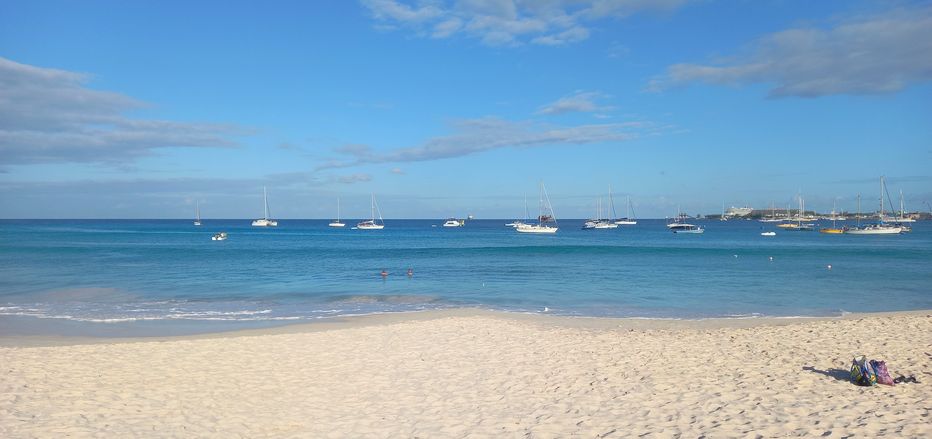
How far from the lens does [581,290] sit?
83.4 ft

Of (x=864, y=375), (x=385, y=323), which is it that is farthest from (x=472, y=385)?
(x=385, y=323)

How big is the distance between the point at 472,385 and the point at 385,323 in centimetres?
752

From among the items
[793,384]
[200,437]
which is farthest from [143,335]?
[793,384]

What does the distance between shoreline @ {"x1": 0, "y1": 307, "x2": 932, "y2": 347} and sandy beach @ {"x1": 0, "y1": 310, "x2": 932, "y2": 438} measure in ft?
1.30

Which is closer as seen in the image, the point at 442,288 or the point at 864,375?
the point at 864,375

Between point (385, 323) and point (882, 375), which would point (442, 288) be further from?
point (882, 375)

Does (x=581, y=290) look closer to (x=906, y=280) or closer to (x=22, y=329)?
(x=906, y=280)

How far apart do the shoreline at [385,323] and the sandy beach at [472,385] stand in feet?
1.30

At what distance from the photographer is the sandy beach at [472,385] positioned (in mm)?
7402

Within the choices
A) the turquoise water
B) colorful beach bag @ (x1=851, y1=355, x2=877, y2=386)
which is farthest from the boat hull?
colorful beach bag @ (x1=851, y1=355, x2=877, y2=386)

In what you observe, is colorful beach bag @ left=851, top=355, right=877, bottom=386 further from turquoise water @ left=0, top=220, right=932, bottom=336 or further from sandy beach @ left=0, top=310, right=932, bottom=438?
turquoise water @ left=0, top=220, right=932, bottom=336

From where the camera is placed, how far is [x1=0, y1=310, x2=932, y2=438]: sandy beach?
24.3 ft

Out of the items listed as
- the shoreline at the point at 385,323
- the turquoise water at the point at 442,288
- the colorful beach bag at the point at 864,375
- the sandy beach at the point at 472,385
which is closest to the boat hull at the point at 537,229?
the turquoise water at the point at 442,288

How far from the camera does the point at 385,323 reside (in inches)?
655
